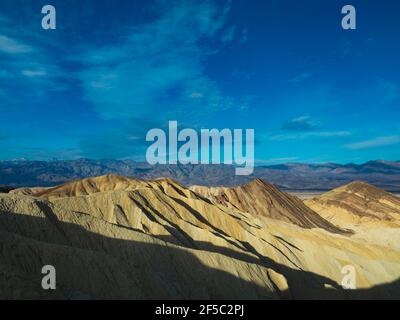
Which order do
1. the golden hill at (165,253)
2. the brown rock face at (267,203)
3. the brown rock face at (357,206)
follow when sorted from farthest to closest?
the brown rock face at (357,206) → the brown rock face at (267,203) → the golden hill at (165,253)

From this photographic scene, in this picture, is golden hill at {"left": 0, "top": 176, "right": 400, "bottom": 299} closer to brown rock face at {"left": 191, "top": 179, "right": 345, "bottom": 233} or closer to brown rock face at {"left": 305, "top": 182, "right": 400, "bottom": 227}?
brown rock face at {"left": 191, "top": 179, "right": 345, "bottom": 233}

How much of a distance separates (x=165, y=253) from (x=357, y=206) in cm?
11104

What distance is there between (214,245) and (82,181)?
176 feet

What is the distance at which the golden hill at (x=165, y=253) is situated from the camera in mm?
24112

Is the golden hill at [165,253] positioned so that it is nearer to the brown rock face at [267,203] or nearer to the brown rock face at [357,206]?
the brown rock face at [267,203]

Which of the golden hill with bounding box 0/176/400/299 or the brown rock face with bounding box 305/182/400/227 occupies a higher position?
the brown rock face with bounding box 305/182/400/227

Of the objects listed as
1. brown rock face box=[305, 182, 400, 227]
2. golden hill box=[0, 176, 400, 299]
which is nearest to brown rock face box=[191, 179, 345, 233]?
brown rock face box=[305, 182, 400, 227]

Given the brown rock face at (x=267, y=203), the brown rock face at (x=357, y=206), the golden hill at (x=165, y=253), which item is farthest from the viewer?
the brown rock face at (x=357, y=206)

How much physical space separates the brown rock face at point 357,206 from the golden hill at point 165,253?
2158 inches

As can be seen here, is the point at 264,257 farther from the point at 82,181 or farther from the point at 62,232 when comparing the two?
the point at 82,181

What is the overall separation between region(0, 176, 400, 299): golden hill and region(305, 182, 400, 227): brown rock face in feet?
180

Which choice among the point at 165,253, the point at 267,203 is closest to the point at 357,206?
the point at 267,203

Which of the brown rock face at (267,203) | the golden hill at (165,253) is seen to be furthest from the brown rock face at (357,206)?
the golden hill at (165,253)

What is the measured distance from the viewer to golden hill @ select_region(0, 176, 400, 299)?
24.1 meters
